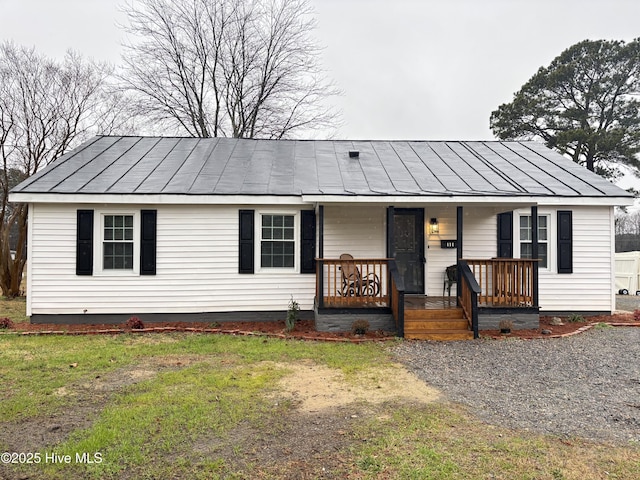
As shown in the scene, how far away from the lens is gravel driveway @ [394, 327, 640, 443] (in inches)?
143

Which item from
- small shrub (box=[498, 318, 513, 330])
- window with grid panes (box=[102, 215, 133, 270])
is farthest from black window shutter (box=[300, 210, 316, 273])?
small shrub (box=[498, 318, 513, 330])

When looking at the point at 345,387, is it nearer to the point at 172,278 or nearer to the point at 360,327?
the point at 360,327

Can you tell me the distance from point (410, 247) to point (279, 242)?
10.1ft

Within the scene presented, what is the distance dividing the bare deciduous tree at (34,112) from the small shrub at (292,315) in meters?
10.1

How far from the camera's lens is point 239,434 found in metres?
3.29

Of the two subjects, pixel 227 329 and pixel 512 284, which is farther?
pixel 227 329

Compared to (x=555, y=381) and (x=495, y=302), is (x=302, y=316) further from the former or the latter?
(x=555, y=381)

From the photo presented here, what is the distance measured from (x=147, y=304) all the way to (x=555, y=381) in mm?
7464

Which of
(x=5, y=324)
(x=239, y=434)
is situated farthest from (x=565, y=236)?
(x=5, y=324)

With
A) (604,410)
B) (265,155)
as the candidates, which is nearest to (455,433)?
(604,410)

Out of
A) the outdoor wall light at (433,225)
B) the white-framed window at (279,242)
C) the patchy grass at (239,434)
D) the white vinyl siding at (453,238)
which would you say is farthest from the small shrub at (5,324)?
the outdoor wall light at (433,225)

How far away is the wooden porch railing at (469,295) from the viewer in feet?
23.1

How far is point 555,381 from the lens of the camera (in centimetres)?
485

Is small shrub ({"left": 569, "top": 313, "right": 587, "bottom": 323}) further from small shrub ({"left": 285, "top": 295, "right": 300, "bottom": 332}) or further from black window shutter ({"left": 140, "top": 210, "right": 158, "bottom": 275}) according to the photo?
black window shutter ({"left": 140, "top": 210, "right": 158, "bottom": 275})
